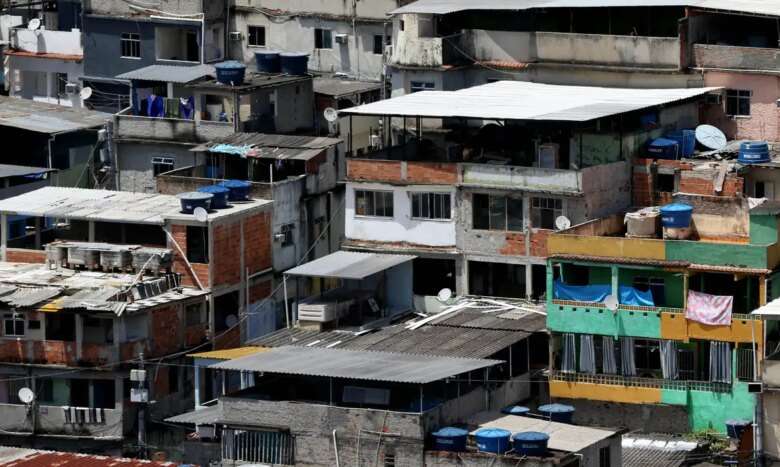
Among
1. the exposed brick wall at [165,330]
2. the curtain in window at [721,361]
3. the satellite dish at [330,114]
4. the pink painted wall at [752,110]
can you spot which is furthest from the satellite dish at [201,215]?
the pink painted wall at [752,110]

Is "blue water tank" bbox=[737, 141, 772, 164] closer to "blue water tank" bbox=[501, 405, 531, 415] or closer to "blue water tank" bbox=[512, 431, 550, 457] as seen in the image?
"blue water tank" bbox=[501, 405, 531, 415]

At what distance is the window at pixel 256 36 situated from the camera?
102 metres

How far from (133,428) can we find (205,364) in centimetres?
327

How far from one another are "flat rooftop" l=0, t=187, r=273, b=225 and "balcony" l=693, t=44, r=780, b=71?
14.4m

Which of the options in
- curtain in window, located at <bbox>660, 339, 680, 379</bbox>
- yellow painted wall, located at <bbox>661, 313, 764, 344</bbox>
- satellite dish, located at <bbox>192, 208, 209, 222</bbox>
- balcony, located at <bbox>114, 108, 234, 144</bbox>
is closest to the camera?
yellow painted wall, located at <bbox>661, 313, 764, 344</bbox>

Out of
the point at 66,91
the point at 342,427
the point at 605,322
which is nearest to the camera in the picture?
the point at 342,427

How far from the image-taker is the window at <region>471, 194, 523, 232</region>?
278 feet

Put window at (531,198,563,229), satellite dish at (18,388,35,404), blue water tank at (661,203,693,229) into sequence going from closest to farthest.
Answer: blue water tank at (661,203,693,229) → satellite dish at (18,388,35,404) → window at (531,198,563,229)

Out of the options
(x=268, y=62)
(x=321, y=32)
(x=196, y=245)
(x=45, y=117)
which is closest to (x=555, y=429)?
(x=196, y=245)

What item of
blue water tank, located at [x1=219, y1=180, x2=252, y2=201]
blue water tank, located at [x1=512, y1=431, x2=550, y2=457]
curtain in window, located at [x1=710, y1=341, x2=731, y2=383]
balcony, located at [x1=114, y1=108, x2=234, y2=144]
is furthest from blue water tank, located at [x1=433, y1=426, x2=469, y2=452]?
balcony, located at [x1=114, y1=108, x2=234, y2=144]

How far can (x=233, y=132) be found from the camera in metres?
93.4

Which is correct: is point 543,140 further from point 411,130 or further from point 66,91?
point 66,91

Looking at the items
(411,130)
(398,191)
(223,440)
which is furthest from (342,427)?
(411,130)

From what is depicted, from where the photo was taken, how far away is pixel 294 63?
9644cm
